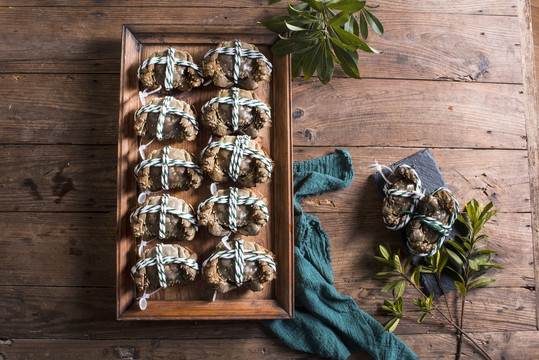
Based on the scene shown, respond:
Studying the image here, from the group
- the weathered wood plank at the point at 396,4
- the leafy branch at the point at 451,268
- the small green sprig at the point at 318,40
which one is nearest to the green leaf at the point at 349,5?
the small green sprig at the point at 318,40

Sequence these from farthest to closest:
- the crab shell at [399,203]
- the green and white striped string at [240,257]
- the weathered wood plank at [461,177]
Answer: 1. the weathered wood plank at [461,177]
2. the crab shell at [399,203]
3. the green and white striped string at [240,257]

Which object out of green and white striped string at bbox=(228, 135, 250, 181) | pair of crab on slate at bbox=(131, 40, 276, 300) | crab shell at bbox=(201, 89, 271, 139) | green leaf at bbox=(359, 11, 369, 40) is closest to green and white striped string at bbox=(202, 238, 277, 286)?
pair of crab on slate at bbox=(131, 40, 276, 300)

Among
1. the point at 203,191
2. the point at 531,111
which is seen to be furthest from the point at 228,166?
the point at 531,111

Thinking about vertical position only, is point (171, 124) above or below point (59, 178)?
above

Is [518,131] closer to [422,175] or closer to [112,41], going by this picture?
[422,175]

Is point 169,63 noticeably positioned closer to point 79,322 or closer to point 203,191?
point 203,191

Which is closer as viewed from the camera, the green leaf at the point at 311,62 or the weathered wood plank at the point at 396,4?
the green leaf at the point at 311,62

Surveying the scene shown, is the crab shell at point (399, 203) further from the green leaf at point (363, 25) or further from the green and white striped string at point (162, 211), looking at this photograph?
the green and white striped string at point (162, 211)
